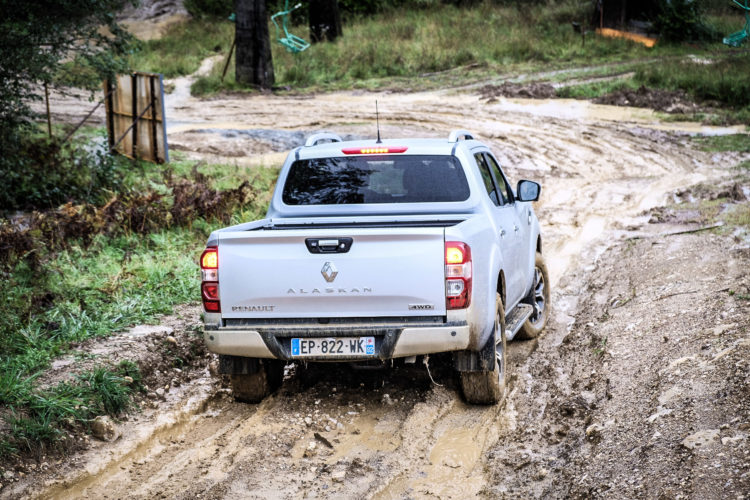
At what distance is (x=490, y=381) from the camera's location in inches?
234

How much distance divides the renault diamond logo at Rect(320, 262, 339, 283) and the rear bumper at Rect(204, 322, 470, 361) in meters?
0.34

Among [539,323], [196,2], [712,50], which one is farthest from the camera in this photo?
[196,2]

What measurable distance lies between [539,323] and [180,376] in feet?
10.6

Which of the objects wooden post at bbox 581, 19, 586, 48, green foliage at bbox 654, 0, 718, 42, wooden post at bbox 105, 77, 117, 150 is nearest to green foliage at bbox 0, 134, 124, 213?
wooden post at bbox 105, 77, 117, 150

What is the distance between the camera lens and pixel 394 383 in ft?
21.7

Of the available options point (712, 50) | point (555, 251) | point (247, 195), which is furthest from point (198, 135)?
point (712, 50)

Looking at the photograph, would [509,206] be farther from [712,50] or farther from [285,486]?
[712,50]

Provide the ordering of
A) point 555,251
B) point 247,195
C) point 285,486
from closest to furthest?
point 285,486 < point 555,251 < point 247,195

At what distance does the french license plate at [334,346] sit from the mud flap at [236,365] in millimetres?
567

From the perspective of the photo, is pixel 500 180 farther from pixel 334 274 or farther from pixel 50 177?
pixel 50 177

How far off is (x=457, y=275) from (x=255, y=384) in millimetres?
1754

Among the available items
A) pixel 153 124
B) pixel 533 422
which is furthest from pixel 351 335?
pixel 153 124

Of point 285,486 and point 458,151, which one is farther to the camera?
point 458,151

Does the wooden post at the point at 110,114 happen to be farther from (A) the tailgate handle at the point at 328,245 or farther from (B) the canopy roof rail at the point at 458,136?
(A) the tailgate handle at the point at 328,245
